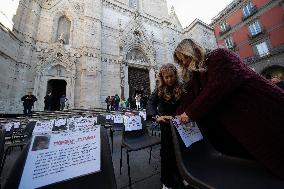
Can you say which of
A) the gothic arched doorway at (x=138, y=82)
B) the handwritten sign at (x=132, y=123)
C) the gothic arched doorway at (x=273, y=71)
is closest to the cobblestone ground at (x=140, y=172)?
the handwritten sign at (x=132, y=123)

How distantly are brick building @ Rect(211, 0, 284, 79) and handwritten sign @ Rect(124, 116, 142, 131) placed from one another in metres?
18.3

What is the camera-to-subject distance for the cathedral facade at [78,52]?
42.9 ft

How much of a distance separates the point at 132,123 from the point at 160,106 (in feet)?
4.13

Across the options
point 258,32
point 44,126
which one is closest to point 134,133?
point 44,126

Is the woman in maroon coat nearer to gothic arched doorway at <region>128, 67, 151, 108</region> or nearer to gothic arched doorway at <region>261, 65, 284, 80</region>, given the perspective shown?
gothic arched doorway at <region>128, 67, 151, 108</region>

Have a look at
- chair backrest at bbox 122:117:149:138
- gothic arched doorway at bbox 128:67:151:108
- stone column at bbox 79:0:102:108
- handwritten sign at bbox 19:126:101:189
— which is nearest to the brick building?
gothic arched doorway at bbox 128:67:151:108

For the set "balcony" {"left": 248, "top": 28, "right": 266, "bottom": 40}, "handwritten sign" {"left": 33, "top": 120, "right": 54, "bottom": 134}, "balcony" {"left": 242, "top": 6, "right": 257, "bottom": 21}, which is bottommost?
"handwritten sign" {"left": 33, "top": 120, "right": 54, "bottom": 134}

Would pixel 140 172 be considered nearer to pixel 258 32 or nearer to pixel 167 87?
pixel 167 87

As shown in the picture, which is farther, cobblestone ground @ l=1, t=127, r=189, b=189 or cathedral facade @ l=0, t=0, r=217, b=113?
cathedral facade @ l=0, t=0, r=217, b=113

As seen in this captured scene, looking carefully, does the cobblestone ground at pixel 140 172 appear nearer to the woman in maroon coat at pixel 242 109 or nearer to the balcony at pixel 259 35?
the woman in maroon coat at pixel 242 109

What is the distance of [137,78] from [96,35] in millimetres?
6019

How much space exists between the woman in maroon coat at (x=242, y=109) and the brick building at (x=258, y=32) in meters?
19.5

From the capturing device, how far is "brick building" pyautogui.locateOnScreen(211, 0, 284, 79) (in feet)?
56.3

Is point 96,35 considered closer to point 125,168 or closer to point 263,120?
point 125,168
